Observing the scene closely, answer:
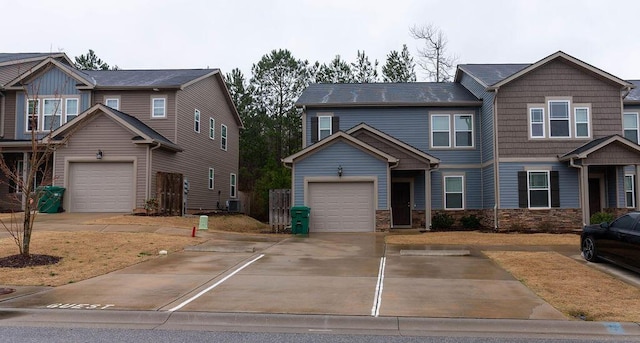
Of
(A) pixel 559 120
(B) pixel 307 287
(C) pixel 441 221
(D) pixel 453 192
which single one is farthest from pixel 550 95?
(B) pixel 307 287

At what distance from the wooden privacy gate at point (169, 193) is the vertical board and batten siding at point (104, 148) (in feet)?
2.92

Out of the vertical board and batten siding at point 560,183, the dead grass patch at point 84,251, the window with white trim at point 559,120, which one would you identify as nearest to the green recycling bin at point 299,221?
the dead grass patch at point 84,251

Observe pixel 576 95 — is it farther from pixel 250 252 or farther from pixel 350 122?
pixel 250 252

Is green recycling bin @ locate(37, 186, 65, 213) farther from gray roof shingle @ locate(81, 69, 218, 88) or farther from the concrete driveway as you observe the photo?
the concrete driveway

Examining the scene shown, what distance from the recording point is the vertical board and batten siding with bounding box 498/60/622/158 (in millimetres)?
21016

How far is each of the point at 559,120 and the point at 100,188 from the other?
780 inches

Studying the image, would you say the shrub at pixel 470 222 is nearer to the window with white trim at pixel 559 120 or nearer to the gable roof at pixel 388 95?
the window with white trim at pixel 559 120

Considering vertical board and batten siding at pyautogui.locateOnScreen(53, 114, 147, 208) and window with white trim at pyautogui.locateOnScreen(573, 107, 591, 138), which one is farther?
vertical board and batten siding at pyautogui.locateOnScreen(53, 114, 147, 208)

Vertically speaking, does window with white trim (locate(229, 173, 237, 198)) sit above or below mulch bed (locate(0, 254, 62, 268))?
above

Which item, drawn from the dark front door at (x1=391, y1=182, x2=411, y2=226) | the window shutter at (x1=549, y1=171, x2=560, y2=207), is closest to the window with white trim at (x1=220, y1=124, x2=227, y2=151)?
the dark front door at (x1=391, y1=182, x2=411, y2=226)

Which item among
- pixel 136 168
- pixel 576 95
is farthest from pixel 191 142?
pixel 576 95

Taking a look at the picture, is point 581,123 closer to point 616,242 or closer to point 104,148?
point 616,242

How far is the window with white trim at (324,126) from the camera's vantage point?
23641mm

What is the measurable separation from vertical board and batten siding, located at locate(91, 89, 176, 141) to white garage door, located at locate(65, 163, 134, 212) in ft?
10.6
